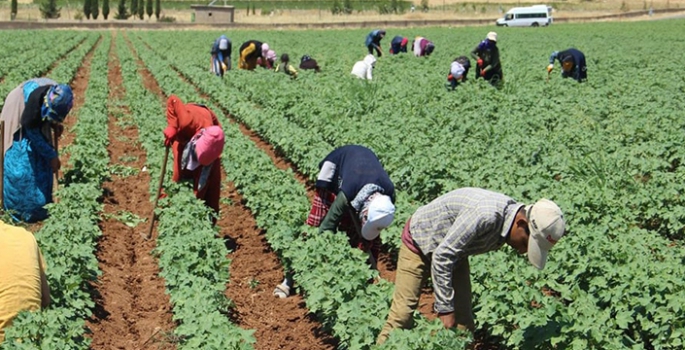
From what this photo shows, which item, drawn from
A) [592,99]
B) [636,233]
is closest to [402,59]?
[592,99]

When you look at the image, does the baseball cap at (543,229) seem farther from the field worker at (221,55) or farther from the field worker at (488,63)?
the field worker at (221,55)

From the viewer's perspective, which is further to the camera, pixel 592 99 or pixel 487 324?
pixel 592 99

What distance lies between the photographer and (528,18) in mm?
56500

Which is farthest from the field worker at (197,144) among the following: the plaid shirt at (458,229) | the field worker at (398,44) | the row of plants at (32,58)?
the field worker at (398,44)

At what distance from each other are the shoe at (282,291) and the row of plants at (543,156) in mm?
1091

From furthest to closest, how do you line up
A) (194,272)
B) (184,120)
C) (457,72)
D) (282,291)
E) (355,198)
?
(457,72) → (184,120) → (282,291) → (194,272) → (355,198)

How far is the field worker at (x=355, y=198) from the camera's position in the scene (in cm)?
596

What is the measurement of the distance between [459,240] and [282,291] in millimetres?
3047

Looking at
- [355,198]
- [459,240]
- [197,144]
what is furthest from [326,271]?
[197,144]

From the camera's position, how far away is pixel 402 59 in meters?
25.6

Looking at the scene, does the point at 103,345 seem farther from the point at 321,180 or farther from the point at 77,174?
the point at 77,174

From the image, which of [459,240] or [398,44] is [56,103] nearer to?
[459,240]

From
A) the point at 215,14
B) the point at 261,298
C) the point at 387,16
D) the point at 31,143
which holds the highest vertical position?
the point at 387,16

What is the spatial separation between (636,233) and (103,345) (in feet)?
15.7
